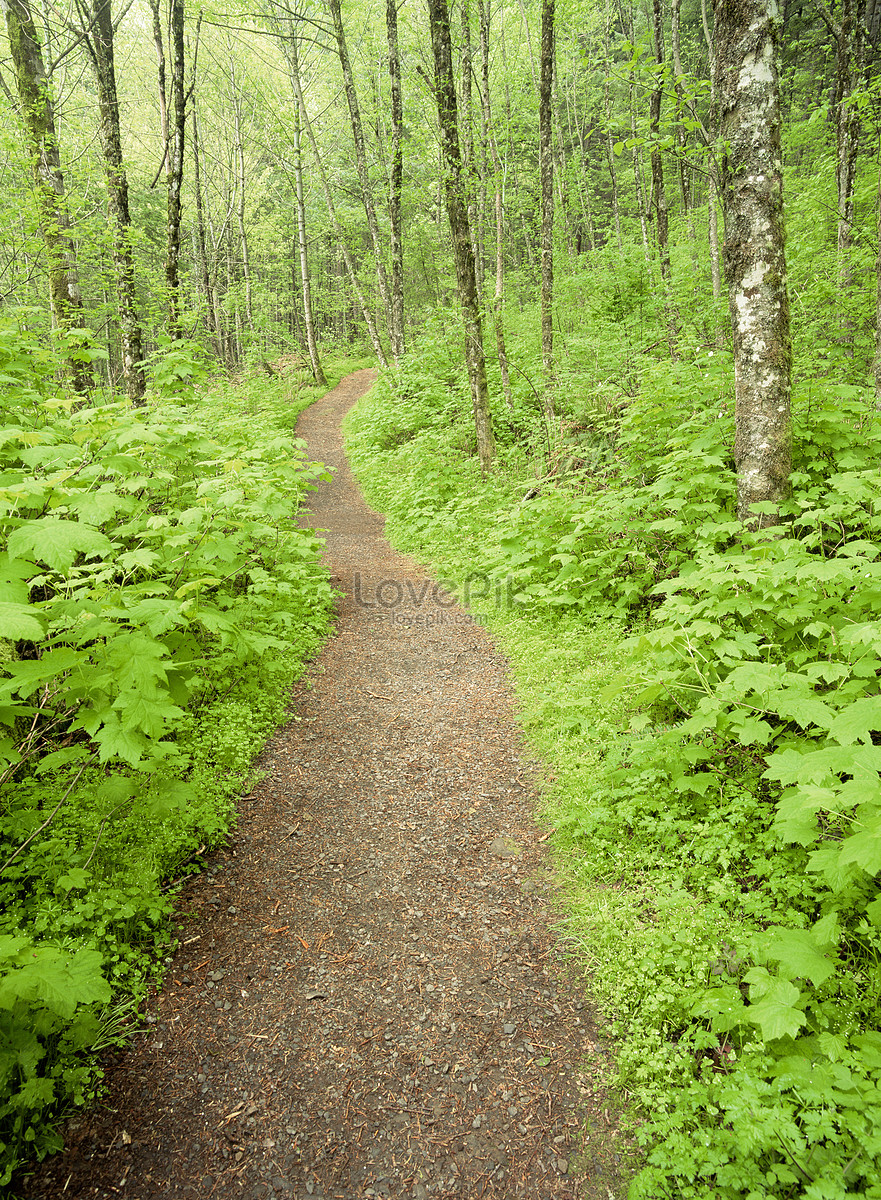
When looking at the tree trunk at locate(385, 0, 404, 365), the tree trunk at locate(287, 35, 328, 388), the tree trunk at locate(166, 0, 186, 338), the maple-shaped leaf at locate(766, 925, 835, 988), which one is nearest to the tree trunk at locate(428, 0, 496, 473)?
the tree trunk at locate(385, 0, 404, 365)

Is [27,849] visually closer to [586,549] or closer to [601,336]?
[586,549]

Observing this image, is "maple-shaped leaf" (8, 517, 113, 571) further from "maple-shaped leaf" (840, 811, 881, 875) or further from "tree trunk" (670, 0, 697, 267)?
"tree trunk" (670, 0, 697, 267)

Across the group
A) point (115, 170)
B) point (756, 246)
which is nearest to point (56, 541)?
point (756, 246)

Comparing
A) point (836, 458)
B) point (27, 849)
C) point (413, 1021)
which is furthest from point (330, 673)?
point (836, 458)

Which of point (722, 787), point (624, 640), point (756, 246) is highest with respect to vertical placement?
point (756, 246)

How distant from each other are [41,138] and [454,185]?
6319 millimetres

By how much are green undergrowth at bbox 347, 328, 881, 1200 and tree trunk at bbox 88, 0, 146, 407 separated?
817 centimetres

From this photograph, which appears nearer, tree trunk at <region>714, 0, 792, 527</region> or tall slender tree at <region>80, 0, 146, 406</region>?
tree trunk at <region>714, 0, 792, 527</region>

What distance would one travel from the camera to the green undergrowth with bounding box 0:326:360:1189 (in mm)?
2285

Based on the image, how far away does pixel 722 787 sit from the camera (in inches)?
132

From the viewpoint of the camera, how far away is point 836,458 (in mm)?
4746

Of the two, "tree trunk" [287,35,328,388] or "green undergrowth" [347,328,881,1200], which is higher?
"tree trunk" [287,35,328,388]

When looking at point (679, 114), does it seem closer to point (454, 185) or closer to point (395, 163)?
point (454, 185)

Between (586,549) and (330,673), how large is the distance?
326cm
